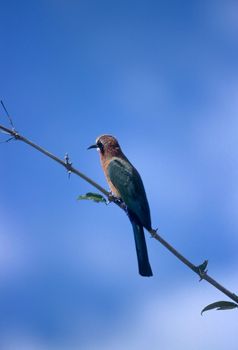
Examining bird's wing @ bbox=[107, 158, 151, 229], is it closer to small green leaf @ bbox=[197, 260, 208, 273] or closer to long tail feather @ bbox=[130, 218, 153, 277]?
long tail feather @ bbox=[130, 218, 153, 277]

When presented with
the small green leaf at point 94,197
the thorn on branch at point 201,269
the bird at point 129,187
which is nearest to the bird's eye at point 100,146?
the bird at point 129,187

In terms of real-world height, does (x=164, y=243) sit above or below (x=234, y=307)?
above

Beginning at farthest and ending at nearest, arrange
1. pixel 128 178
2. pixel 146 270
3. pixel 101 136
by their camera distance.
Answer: pixel 101 136, pixel 128 178, pixel 146 270

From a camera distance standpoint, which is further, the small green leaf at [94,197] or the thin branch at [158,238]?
the small green leaf at [94,197]

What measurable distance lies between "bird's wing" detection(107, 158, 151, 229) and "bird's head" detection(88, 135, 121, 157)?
0.28 metres

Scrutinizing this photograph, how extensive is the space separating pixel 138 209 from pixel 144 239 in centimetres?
53

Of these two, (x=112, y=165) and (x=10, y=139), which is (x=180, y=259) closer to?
(x=10, y=139)

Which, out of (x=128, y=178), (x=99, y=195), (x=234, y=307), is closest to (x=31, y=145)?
(x=99, y=195)

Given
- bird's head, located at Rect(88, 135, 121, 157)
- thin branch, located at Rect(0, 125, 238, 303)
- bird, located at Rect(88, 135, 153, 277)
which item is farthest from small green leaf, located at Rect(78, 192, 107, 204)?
bird's head, located at Rect(88, 135, 121, 157)

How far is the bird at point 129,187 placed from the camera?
572 centimetres

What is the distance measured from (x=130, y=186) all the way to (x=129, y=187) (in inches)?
0.9

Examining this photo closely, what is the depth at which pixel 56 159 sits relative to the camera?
408 centimetres

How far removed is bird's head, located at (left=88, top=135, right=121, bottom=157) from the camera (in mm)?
7773

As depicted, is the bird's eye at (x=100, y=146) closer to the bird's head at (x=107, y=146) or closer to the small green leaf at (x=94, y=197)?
the bird's head at (x=107, y=146)
